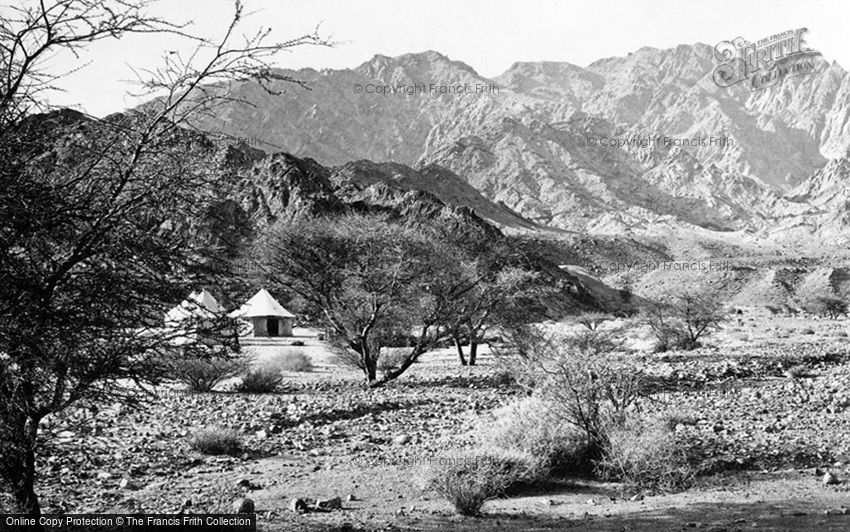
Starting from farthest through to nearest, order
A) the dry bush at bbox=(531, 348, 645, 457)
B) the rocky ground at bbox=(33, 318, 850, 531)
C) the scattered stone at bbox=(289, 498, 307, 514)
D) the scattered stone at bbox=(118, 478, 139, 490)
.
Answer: the dry bush at bbox=(531, 348, 645, 457)
the scattered stone at bbox=(118, 478, 139, 490)
the scattered stone at bbox=(289, 498, 307, 514)
the rocky ground at bbox=(33, 318, 850, 531)

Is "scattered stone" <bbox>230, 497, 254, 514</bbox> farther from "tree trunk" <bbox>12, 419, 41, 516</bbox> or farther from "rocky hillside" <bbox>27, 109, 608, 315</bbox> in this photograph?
"rocky hillside" <bbox>27, 109, 608, 315</bbox>

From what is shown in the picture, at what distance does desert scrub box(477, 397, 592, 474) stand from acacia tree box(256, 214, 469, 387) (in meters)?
11.1

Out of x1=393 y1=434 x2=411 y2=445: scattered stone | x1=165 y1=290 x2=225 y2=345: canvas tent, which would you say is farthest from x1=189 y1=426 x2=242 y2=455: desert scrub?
x1=165 y1=290 x2=225 y2=345: canvas tent

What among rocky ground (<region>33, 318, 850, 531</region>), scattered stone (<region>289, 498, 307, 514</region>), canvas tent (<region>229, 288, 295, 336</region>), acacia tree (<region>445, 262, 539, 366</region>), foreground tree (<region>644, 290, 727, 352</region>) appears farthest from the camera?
canvas tent (<region>229, 288, 295, 336</region>)

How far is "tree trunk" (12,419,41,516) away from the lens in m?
5.74

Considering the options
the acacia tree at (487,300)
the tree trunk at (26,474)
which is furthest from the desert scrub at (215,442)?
the acacia tree at (487,300)

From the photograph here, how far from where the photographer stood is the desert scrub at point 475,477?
806cm

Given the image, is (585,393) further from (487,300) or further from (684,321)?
(684,321)

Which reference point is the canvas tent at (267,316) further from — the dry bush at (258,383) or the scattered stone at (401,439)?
the scattered stone at (401,439)

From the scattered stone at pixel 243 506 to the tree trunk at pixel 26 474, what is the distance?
215 centimetres

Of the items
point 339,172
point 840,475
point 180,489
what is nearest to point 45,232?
point 180,489

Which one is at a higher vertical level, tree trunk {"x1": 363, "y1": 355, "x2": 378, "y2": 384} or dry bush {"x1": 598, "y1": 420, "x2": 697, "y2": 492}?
tree trunk {"x1": 363, "y1": 355, "x2": 378, "y2": 384}

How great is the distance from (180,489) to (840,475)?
7.62 m

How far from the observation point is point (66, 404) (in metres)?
5.83
